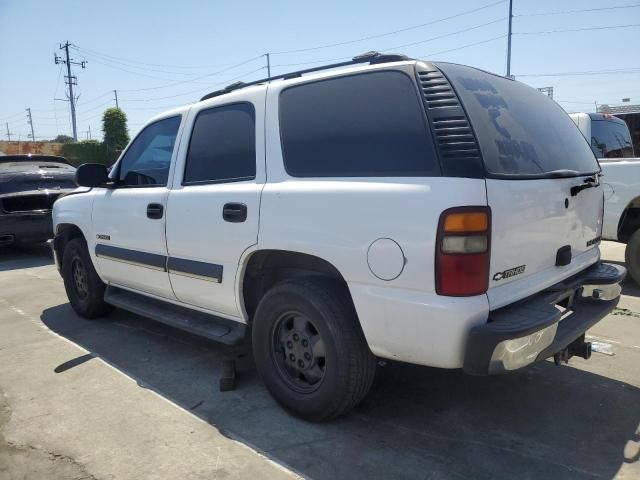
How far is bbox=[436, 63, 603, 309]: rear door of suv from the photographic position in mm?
2318

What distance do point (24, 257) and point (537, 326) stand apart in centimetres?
948

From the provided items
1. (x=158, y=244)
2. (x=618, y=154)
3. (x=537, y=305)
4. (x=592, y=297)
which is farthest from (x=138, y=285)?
(x=618, y=154)

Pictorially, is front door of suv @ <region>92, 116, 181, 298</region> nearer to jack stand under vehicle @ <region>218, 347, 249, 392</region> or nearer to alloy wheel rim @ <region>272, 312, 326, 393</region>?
jack stand under vehicle @ <region>218, 347, 249, 392</region>

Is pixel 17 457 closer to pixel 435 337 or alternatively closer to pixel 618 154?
pixel 435 337

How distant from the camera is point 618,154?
6535 mm

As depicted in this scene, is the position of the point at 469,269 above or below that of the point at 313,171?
below

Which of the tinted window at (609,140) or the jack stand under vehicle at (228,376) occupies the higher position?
the tinted window at (609,140)

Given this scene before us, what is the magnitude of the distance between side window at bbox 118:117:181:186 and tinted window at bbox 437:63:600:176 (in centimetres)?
222

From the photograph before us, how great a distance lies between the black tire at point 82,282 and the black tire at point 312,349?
98.3 inches

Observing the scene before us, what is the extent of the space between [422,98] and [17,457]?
2851 mm

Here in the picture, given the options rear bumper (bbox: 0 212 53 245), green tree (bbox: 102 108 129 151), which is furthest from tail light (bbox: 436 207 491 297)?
green tree (bbox: 102 108 129 151)

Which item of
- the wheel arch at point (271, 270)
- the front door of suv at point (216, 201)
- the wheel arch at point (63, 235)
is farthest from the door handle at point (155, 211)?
the wheel arch at point (63, 235)

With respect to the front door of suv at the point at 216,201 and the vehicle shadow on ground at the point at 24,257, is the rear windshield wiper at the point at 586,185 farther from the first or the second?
the vehicle shadow on ground at the point at 24,257

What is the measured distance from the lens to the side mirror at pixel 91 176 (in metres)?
4.23
